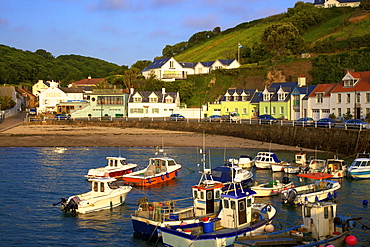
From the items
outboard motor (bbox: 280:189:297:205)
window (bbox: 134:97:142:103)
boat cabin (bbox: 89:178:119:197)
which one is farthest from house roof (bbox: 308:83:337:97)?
boat cabin (bbox: 89:178:119:197)

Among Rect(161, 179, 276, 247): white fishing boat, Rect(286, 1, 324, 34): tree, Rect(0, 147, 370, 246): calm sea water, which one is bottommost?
Rect(0, 147, 370, 246): calm sea water

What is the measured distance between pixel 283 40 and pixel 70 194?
88.8 metres

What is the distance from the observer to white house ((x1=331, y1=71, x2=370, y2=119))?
6194cm

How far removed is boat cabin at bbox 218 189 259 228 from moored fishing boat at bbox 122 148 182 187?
14.9m

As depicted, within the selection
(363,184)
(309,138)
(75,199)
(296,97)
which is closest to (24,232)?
(75,199)

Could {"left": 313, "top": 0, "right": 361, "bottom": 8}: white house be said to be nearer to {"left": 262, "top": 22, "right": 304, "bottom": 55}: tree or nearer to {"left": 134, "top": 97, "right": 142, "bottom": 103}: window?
{"left": 262, "top": 22, "right": 304, "bottom": 55}: tree

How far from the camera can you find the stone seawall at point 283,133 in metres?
49.2

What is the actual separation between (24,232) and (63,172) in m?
17.7

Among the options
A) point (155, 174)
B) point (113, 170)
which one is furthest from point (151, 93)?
point (155, 174)

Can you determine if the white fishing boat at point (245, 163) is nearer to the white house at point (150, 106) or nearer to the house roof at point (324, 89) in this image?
the house roof at point (324, 89)

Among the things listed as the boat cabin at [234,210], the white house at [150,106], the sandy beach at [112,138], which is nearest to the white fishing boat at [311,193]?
the boat cabin at [234,210]

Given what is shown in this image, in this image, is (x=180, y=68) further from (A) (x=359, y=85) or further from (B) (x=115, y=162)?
(B) (x=115, y=162)

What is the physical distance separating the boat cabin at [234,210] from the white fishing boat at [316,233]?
4.55 ft

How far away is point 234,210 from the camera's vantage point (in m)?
22.1
